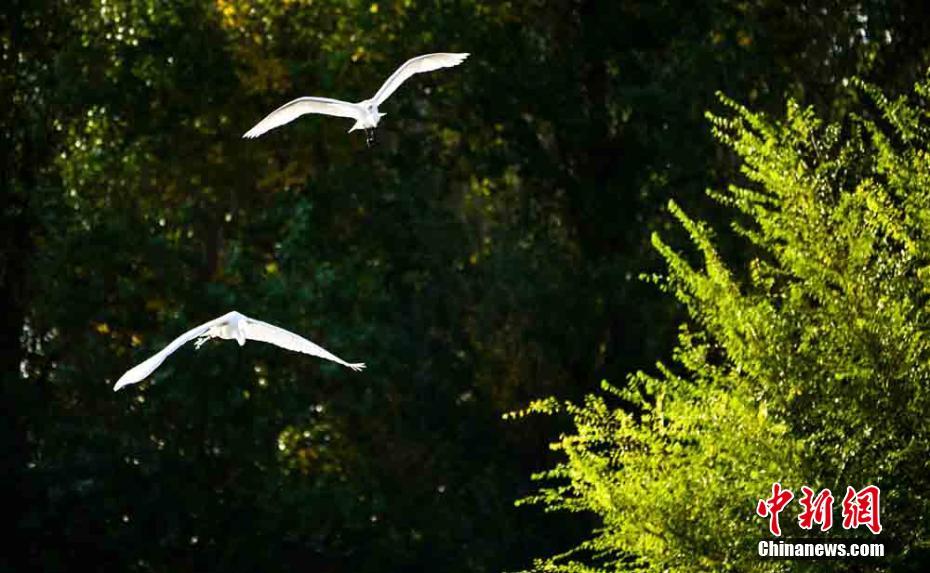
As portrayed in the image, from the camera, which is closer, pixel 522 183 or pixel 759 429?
pixel 759 429

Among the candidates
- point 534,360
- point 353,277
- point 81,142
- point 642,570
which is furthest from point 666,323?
point 642,570

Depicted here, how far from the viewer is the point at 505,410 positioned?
2653cm

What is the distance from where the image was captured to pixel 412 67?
42.9ft

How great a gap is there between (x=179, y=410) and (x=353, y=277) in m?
2.89

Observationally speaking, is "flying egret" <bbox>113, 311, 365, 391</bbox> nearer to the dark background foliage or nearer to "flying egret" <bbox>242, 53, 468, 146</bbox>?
"flying egret" <bbox>242, 53, 468, 146</bbox>

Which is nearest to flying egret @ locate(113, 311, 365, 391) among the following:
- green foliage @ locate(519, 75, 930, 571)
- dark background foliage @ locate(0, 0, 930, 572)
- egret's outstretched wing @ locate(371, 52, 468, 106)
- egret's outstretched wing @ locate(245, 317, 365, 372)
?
egret's outstretched wing @ locate(245, 317, 365, 372)

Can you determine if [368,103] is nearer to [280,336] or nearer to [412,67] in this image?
[412,67]

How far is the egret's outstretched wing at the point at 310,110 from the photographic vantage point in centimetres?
1290

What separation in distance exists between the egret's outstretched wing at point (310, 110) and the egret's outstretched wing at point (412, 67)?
0.15 metres

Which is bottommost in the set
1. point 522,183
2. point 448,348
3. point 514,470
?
point 514,470

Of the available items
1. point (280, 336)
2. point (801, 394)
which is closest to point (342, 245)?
point (801, 394)

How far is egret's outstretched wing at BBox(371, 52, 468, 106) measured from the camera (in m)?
12.7

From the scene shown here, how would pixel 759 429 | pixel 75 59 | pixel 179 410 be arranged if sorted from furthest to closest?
pixel 75 59
pixel 179 410
pixel 759 429

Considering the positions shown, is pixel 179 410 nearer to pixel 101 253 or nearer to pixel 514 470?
pixel 101 253
